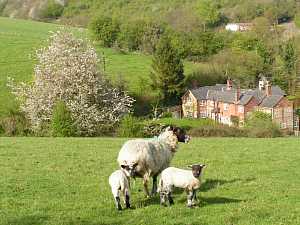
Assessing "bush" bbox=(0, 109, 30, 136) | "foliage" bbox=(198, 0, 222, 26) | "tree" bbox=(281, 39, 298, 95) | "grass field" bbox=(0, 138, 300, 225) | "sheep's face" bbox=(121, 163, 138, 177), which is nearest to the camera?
"grass field" bbox=(0, 138, 300, 225)

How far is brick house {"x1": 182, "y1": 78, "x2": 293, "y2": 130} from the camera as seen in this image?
88.0 metres

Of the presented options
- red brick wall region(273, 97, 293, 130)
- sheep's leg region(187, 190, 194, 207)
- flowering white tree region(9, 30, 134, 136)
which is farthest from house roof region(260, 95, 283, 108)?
sheep's leg region(187, 190, 194, 207)

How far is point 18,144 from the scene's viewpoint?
29438 mm

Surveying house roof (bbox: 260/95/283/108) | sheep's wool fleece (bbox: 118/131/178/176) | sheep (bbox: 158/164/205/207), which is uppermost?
house roof (bbox: 260/95/283/108)

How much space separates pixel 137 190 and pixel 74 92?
3760 centimetres

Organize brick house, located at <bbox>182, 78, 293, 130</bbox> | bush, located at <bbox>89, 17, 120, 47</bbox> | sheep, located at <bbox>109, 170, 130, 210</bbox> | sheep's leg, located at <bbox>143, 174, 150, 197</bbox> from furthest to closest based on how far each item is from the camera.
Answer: bush, located at <bbox>89, 17, 120, 47</bbox>, brick house, located at <bbox>182, 78, 293, 130</bbox>, sheep's leg, located at <bbox>143, 174, 150, 197</bbox>, sheep, located at <bbox>109, 170, 130, 210</bbox>

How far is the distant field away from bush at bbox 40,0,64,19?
6695cm

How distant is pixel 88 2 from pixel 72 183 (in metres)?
187

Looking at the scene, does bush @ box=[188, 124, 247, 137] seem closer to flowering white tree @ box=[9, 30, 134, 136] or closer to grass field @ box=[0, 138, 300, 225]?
flowering white tree @ box=[9, 30, 134, 136]

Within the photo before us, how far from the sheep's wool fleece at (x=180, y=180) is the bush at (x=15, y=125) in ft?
115

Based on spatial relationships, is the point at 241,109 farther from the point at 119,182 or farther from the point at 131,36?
the point at 119,182

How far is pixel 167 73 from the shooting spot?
89.6 meters

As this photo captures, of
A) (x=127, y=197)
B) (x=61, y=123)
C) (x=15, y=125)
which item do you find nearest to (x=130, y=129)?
(x=61, y=123)

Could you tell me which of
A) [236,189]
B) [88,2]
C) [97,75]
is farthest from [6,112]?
[88,2]
